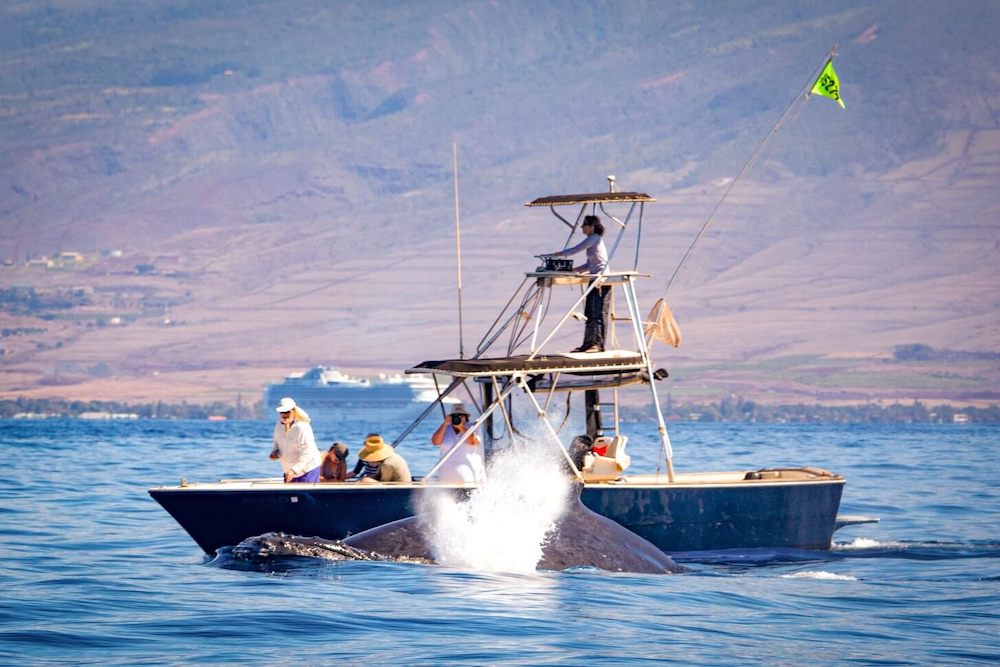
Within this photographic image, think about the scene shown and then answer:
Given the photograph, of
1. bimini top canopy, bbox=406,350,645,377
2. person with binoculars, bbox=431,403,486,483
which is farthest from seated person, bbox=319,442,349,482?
bimini top canopy, bbox=406,350,645,377

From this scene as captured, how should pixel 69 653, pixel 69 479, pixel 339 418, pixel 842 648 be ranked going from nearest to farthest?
pixel 69 653 < pixel 842 648 < pixel 69 479 < pixel 339 418

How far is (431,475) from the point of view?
23.0m

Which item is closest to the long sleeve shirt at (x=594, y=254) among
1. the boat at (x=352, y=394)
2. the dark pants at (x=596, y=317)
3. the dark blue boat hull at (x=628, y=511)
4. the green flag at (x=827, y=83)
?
the dark pants at (x=596, y=317)

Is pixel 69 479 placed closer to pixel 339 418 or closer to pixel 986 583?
pixel 986 583

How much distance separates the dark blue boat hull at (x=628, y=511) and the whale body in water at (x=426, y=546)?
23.2 inches

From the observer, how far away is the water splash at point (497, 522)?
21188 millimetres

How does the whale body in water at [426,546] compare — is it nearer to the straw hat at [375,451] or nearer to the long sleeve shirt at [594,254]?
the straw hat at [375,451]

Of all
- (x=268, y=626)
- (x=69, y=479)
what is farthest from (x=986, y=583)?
(x=69, y=479)

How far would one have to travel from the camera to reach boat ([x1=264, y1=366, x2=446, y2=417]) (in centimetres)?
17425

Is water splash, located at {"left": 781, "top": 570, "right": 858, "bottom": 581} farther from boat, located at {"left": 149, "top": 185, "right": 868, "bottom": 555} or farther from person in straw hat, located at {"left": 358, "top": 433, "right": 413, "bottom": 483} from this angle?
person in straw hat, located at {"left": 358, "top": 433, "right": 413, "bottom": 483}

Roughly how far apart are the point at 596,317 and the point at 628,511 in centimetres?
329

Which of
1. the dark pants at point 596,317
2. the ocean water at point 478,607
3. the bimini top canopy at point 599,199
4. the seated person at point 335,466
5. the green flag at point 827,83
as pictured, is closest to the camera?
the ocean water at point 478,607

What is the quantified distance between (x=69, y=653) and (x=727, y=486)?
459 inches

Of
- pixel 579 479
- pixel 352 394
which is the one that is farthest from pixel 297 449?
pixel 352 394
